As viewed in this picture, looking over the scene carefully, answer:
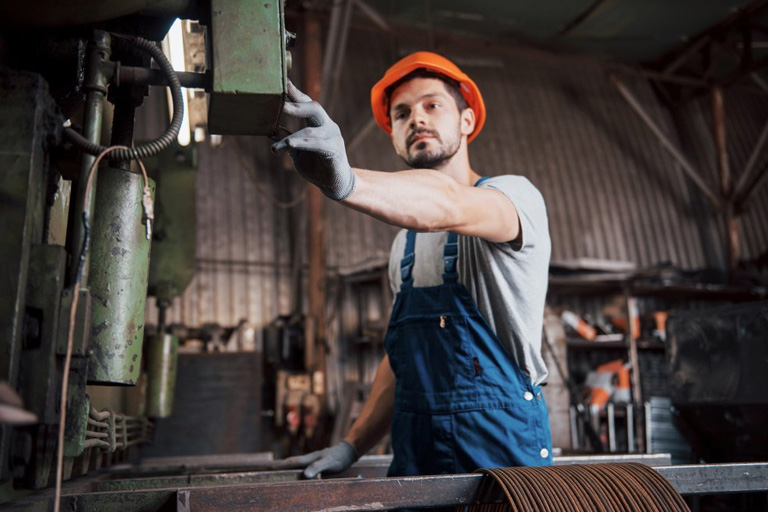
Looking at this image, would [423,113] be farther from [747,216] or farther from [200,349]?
[747,216]

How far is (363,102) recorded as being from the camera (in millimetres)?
7867

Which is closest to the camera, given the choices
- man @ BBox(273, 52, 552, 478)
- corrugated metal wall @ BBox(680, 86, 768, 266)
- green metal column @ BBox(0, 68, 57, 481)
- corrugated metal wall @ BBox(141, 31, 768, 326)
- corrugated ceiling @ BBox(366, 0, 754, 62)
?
green metal column @ BBox(0, 68, 57, 481)

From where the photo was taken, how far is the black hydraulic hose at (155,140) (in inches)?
39.6

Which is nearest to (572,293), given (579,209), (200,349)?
(579,209)

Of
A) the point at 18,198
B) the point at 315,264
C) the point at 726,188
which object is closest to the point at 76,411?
the point at 18,198

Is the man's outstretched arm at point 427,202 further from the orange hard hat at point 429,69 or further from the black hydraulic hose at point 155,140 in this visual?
the orange hard hat at point 429,69

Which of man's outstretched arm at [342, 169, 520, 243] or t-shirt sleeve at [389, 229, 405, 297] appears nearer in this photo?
→ man's outstretched arm at [342, 169, 520, 243]

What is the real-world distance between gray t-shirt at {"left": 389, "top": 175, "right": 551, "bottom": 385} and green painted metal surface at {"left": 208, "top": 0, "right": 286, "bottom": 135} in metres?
0.69

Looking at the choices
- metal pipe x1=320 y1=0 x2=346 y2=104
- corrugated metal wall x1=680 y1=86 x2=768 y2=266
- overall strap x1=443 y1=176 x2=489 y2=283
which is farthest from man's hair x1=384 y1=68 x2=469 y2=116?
corrugated metal wall x1=680 y1=86 x2=768 y2=266

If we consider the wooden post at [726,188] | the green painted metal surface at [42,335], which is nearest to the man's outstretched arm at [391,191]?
the green painted metal surface at [42,335]

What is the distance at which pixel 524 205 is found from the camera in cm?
164

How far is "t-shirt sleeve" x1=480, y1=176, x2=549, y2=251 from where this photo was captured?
63.7 inches

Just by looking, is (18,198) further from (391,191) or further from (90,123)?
(391,191)

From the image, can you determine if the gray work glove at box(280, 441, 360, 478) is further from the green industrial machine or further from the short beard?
the short beard
